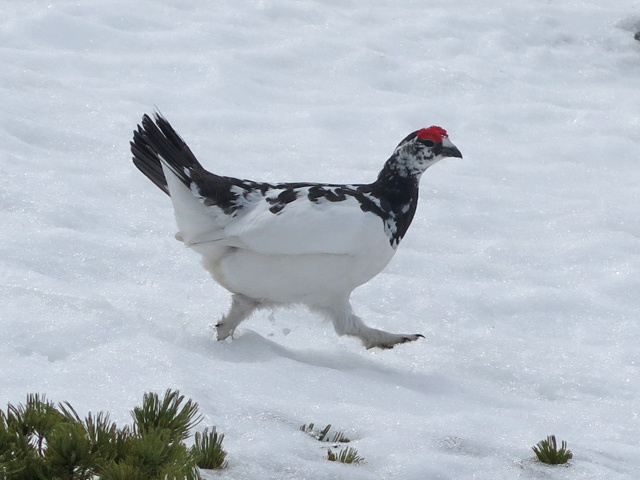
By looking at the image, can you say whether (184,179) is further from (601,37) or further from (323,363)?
(601,37)

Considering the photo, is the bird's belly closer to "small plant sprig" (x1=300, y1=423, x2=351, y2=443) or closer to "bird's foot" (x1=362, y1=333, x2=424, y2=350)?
"bird's foot" (x1=362, y1=333, x2=424, y2=350)

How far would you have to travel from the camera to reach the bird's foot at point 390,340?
4316 mm

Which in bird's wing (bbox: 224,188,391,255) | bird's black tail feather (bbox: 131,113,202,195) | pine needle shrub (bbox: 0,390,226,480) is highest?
bird's black tail feather (bbox: 131,113,202,195)

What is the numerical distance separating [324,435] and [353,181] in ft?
11.6

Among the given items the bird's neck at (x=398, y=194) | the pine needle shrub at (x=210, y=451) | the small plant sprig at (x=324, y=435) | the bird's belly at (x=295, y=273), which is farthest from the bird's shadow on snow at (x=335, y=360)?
the pine needle shrub at (x=210, y=451)

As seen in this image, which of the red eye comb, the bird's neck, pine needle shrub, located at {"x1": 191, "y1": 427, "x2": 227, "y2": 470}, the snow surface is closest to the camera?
pine needle shrub, located at {"x1": 191, "y1": 427, "x2": 227, "y2": 470}

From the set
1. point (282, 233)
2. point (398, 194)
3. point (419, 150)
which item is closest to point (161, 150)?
point (282, 233)

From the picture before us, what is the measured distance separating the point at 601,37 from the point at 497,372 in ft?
17.2

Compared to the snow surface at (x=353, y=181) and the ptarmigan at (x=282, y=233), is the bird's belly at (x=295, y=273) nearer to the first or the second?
the ptarmigan at (x=282, y=233)

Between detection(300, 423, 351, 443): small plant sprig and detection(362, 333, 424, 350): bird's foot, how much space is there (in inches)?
52.0

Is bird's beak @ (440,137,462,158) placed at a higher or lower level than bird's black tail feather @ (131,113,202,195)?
higher

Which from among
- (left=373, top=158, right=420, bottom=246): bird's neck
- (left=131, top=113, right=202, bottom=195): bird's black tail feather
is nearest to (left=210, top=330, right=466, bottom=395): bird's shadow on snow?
(left=373, top=158, right=420, bottom=246): bird's neck

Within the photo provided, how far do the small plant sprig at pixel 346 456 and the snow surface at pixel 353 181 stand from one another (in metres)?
0.03

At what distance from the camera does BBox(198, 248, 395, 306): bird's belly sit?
4.12m
